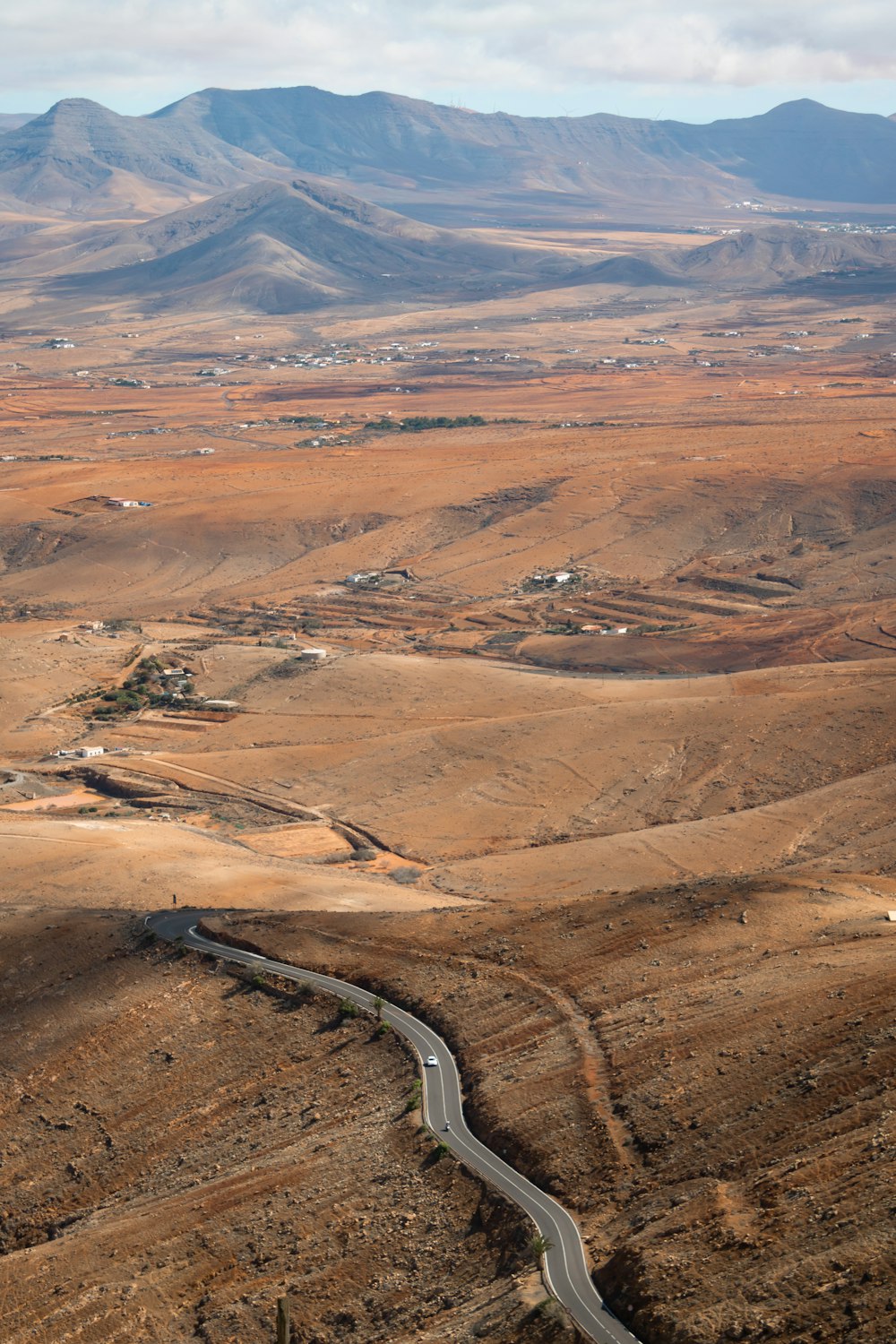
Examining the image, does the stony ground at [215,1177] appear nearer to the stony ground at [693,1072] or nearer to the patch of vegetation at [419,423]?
the stony ground at [693,1072]

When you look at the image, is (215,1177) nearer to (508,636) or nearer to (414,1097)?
(414,1097)

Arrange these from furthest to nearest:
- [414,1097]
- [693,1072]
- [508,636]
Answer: [508,636]
[414,1097]
[693,1072]

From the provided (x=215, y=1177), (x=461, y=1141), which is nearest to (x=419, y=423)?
(x=215, y=1177)

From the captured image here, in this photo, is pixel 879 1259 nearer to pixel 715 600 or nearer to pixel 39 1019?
pixel 39 1019

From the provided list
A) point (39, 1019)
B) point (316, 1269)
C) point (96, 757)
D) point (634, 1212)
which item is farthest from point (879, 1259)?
point (96, 757)

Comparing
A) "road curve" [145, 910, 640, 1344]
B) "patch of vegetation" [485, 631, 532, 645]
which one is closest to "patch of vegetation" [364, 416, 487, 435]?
"patch of vegetation" [485, 631, 532, 645]
